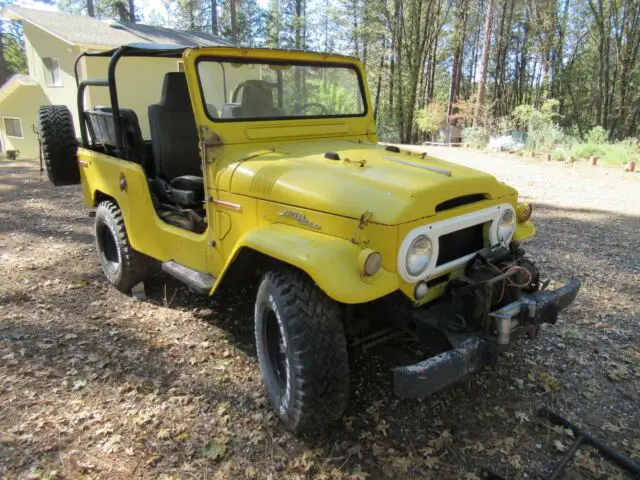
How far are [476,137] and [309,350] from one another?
1799 cm

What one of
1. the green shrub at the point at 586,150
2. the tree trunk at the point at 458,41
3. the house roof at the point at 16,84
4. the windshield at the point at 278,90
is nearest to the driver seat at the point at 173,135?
the windshield at the point at 278,90

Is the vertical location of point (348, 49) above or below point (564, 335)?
above

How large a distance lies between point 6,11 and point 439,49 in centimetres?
2428

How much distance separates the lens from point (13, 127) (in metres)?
23.3

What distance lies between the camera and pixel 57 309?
425cm

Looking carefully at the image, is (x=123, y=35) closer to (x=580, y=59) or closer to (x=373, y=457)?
(x=373, y=457)

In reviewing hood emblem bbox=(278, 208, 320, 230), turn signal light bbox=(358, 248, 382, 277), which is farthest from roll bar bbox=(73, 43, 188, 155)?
turn signal light bbox=(358, 248, 382, 277)

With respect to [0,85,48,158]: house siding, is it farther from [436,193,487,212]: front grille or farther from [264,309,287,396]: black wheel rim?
[436,193,487,212]: front grille

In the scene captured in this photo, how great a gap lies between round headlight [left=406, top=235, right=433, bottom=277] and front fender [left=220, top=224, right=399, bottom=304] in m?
0.12

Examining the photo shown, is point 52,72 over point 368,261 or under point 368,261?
over

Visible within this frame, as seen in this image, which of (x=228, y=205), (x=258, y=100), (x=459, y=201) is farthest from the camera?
(x=258, y=100)

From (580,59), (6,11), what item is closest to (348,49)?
(580,59)

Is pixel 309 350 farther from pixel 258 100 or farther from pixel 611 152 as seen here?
pixel 611 152

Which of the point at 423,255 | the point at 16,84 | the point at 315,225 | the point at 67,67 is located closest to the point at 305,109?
the point at 315,225
